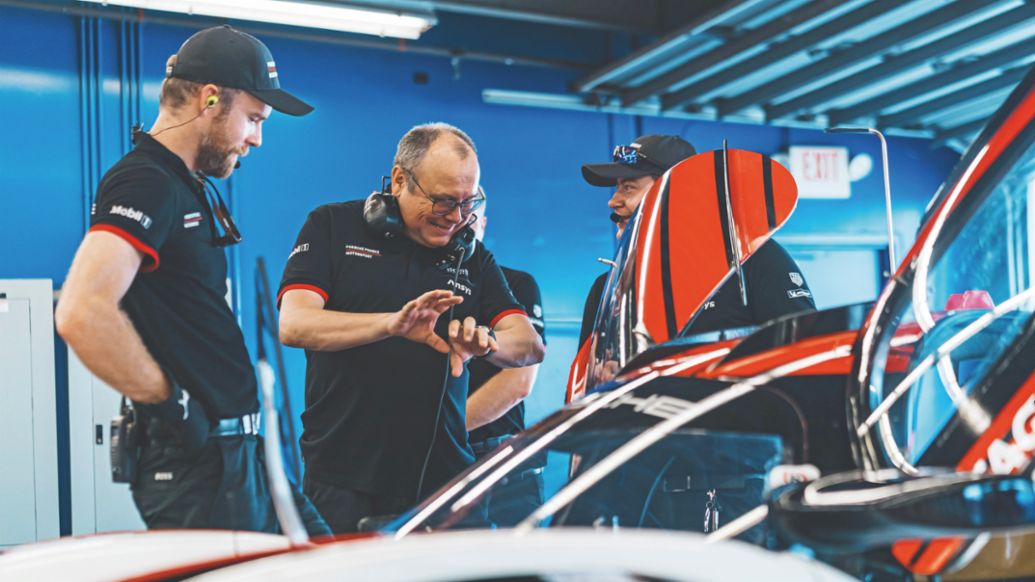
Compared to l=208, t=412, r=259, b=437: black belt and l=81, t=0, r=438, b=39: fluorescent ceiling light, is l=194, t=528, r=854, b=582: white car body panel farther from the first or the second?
l=81, t=0, r=438, b=39: fluorescent ceiling light

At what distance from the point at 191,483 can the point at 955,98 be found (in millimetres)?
7580

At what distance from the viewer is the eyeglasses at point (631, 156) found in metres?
3.75

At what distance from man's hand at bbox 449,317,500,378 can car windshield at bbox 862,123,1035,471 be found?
107 centimetres

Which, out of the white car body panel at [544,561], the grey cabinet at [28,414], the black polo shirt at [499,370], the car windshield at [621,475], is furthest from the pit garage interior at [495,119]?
the white car body panel at [544,561]

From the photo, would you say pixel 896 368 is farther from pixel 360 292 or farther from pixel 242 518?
pixel 360 292

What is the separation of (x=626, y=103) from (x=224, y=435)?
20.9 ft

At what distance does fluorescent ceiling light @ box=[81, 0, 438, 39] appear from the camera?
604 centimetres

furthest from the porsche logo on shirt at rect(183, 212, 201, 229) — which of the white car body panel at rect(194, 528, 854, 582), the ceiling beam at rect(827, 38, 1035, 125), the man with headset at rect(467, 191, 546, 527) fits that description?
the ceiling beam at rect(827, 38, 1035, 125)

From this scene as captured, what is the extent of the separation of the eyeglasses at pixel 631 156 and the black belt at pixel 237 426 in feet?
6.04

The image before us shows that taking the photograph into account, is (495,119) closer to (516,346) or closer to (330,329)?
(516,346)

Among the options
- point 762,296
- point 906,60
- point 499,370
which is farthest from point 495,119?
point 762,296

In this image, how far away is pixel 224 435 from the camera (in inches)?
90.1

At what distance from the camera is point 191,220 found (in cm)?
232

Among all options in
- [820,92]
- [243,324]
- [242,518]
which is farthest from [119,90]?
[242,518]
